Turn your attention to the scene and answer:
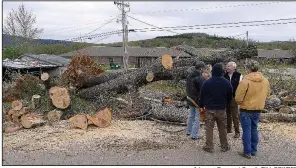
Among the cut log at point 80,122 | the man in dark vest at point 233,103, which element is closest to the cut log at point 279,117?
the man in dark vest at point 233,103

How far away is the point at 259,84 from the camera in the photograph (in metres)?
5.98

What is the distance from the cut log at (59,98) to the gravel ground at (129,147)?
1.03m

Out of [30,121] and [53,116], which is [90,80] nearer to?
[53,116]

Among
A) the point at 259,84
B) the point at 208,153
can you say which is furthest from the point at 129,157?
the point at 259,84

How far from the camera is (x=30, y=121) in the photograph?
8.01 meters

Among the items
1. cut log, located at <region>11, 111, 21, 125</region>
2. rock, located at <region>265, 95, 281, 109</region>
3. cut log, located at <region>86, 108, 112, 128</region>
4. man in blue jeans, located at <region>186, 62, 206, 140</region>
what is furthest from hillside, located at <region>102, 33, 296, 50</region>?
man in blue jeans, located at <region>186, 62, 206, 140</region>

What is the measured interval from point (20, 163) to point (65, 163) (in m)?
0.74

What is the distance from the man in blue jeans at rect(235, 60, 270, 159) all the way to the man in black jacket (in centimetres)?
24

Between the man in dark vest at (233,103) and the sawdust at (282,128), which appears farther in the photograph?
the sawdust at (282,128)

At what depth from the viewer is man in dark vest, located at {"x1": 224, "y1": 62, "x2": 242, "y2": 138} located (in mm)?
6961

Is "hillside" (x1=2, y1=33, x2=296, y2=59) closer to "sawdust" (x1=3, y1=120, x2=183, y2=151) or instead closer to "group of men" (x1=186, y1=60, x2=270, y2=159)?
"sawdust" (x1=3, y1=120, x2=183, y2=151)

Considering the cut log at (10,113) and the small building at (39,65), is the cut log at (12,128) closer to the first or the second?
the cut log at (10,113)

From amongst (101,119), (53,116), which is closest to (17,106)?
(53,116)

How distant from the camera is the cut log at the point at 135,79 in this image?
10.3 m
